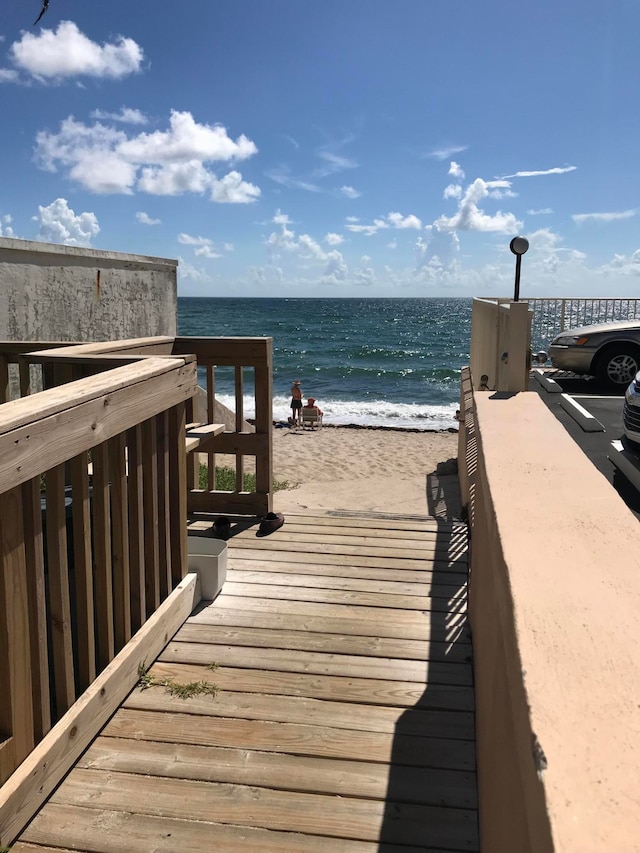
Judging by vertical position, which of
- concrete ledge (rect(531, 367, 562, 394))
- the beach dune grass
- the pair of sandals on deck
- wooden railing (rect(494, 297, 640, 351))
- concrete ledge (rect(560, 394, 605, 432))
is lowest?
the beach dune grass

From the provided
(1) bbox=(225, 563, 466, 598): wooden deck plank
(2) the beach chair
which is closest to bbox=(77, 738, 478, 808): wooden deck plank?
(1) bbox=(225, 563, 466, 598): wooden deck plank

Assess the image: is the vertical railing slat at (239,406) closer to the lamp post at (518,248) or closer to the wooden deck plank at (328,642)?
the wooden deck plank at (328,642)

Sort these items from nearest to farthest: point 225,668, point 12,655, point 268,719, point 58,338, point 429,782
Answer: point 12,655 → point 429,782 → point 268,719 → point 225,668 → point 58,338

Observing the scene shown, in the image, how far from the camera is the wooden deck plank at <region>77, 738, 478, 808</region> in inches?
87.7

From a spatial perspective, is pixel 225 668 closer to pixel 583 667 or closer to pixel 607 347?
pixel 583 667

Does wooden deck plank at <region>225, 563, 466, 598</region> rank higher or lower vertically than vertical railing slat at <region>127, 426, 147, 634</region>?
lower

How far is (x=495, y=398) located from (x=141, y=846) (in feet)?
11.7

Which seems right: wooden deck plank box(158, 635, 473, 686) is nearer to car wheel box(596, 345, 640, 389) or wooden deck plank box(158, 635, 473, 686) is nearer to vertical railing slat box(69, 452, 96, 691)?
vertical railing slat box(69, 452, 96, 691)

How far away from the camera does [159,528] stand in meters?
3.12

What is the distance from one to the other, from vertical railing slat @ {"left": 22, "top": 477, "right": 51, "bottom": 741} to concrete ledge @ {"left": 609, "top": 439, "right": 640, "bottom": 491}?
4.64 meters

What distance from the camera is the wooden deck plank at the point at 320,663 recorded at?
294 centimetres

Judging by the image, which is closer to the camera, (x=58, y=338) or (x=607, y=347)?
(x=58, y=338)

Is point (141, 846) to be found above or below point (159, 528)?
below

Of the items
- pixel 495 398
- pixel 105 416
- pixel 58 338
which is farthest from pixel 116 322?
pixel 105 416
